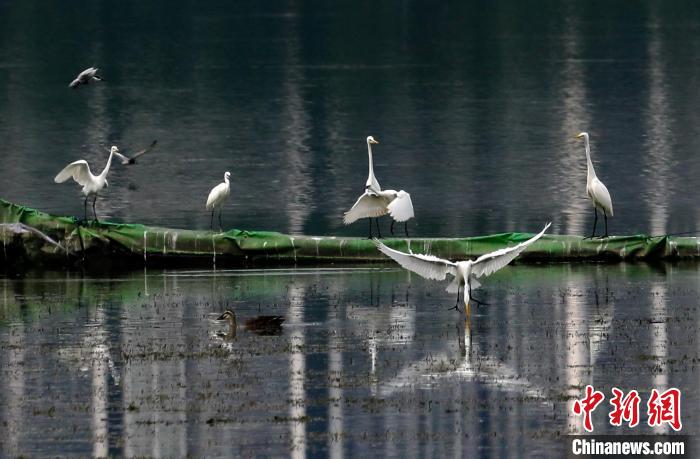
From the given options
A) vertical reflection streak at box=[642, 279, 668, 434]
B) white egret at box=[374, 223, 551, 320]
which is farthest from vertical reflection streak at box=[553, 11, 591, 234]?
white egret at box=[374, 223, 551, 320]

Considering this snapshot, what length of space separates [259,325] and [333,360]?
2.06 meters

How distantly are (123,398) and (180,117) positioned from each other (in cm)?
4089

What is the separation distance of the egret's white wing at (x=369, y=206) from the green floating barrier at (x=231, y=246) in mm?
595

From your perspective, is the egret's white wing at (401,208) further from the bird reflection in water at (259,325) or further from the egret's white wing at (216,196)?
the bird reflection in water at (259,325)

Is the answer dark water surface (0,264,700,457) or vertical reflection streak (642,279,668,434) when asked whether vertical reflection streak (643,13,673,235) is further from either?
dark water surface (0,264,700,457)

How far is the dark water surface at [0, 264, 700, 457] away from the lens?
18.2 m

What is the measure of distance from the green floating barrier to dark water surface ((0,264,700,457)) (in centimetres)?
66

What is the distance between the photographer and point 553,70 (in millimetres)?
74188

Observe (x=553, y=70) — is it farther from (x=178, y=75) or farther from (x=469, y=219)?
(x=469, y=219)

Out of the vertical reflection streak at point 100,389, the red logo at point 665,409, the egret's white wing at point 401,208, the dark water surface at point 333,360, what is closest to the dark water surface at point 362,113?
the egret's white wing at point 401,208

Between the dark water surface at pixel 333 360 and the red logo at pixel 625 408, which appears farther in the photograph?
the red logo at pixel 625 408

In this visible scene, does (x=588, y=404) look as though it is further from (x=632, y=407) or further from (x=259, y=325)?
(x=259, y=325)

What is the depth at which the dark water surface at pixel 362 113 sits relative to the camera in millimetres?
41188

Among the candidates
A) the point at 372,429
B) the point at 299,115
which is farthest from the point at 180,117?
the point at 372,429
